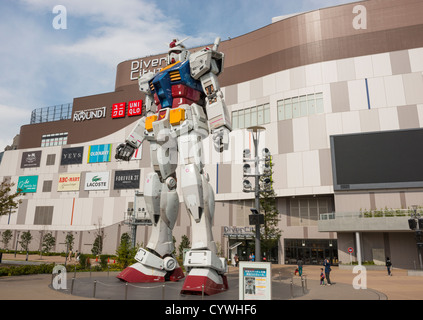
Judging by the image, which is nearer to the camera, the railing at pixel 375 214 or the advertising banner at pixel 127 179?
the railing at pixel 375 214

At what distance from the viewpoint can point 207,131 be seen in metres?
9.64

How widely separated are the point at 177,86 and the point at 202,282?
19.2ft

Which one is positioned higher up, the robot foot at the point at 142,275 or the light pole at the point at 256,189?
the light pole at the point at 256,189

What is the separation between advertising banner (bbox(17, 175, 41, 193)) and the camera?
47844 mm

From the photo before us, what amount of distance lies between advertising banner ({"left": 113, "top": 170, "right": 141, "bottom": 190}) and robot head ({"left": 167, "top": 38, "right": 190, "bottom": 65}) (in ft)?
110

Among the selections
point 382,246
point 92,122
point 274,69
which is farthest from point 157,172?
point 92,122

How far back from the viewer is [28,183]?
159 ft

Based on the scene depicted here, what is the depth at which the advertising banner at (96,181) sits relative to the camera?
4416cm

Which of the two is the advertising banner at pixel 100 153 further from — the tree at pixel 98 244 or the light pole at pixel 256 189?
the light pole at pixel 256 189

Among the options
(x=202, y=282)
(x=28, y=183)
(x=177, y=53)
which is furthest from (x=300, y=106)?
(x=28, y=183)

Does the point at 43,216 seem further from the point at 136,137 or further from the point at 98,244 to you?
the point at 136,137

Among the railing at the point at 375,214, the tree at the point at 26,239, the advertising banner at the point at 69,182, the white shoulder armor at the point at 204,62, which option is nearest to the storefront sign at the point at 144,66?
the advertising banner at the point at 69,182

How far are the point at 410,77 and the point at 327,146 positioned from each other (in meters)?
10.7

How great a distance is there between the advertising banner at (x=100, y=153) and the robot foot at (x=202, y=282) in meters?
40.0
